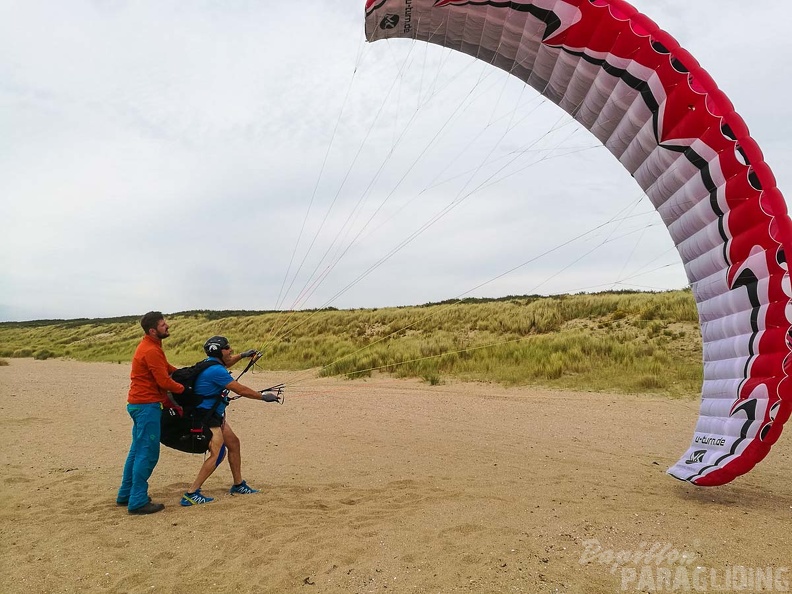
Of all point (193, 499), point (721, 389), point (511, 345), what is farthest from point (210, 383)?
point (511, 345)

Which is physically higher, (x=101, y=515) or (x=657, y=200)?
(x=657, y=200)

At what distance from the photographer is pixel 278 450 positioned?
841cm

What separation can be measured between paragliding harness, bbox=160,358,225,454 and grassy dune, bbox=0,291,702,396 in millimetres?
2450

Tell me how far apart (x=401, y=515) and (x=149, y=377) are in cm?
290

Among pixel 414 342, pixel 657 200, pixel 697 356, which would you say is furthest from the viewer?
pixel 414 342

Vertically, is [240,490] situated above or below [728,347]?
below

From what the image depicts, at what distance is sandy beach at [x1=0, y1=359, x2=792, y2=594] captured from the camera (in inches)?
155

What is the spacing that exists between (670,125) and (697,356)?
11.6 meters

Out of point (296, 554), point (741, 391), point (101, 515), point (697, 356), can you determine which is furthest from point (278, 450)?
point (697, 356)

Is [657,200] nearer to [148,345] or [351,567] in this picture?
[351,567]

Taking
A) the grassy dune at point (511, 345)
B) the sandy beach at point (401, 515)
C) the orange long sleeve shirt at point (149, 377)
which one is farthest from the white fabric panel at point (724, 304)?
the orange long sleeve shirt at point (149, 377)

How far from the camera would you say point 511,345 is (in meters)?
19.0

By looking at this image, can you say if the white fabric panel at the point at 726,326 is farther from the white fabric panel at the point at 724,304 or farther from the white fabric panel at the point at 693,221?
the white fabric panel at the point at 693,221

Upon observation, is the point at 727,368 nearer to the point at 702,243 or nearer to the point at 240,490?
the point at 702,243
